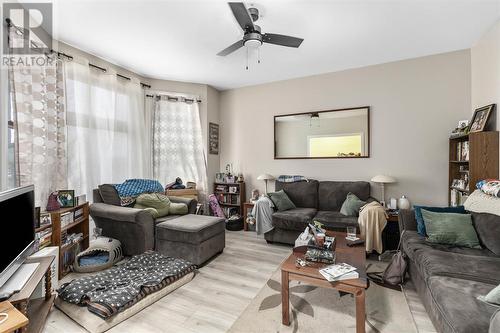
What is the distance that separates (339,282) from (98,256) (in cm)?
259

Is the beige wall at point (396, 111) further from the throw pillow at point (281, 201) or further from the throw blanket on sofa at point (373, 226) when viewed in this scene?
the throw blanket on sofa at point (373, 226)

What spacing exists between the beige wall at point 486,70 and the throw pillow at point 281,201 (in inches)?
100

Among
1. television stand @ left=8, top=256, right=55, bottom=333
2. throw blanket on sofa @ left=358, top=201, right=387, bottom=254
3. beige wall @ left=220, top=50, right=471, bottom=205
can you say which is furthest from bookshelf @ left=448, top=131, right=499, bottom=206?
television stand @ left=8, top=256, right=55, bottom=333

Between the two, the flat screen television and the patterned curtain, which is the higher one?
the patterned curtain

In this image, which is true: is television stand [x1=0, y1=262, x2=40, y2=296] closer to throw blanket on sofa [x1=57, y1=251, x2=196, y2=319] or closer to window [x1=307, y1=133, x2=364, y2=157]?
throw blanket on sofa [x1=57, y1=251, x2=196, y2=319]

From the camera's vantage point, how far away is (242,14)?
196 cm

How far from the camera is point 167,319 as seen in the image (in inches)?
70.3

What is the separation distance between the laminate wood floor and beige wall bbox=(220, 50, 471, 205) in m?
1.85

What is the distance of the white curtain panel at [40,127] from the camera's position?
2291mm

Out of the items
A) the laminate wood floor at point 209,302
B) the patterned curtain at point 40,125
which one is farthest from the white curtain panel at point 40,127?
the laminate wood floor at point 209,302

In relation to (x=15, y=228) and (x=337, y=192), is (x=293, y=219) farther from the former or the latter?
(x=15, y=228)

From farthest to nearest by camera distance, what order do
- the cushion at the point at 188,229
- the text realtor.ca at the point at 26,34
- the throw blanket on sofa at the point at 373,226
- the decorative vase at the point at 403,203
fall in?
the decorative vase at the point at 403,203, the throw blanket on sofa at the point at 373,226, the cushion at the point at 188,229, the text realtor.ca at the point at 26,34

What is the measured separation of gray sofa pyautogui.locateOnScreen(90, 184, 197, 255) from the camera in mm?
2684

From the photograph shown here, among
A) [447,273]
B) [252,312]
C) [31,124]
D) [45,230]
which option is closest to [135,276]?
[45,230]
